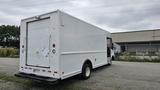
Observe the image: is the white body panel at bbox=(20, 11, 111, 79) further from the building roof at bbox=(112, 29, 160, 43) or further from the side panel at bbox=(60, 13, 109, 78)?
the building roof at bbox=(112, 29, 160, 43)

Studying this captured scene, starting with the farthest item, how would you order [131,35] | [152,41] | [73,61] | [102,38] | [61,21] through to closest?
[131,35]
[152,41]
[102,38]
[73,61]
[61,21]

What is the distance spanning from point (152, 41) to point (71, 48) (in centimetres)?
4625

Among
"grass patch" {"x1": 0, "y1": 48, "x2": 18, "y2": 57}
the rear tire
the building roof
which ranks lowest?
the rear tire

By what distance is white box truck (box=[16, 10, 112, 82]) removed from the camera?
5.53m

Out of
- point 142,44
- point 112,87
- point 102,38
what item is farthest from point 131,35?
point 112,87

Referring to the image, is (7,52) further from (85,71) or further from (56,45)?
(56,45)

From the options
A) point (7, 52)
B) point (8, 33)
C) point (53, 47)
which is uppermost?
point (8, 33)

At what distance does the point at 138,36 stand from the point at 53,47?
1886 inches

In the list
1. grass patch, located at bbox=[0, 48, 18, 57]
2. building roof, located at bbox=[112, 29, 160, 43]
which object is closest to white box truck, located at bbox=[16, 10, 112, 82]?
grass patch, located at bbox=[0, 48, 18, 57]

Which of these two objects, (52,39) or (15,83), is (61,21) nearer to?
(52,39)

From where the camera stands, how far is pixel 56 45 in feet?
18.0

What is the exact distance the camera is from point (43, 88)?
606 cm

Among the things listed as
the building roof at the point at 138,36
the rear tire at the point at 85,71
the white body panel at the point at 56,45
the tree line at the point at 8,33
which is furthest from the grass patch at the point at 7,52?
the building roof at the point at 138,36

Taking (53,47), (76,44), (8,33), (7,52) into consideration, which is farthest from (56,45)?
(8,33)
